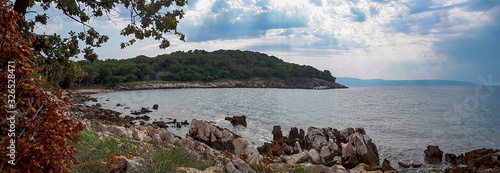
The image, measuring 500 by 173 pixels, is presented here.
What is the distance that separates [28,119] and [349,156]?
1254cm

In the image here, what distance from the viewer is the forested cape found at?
110 meters

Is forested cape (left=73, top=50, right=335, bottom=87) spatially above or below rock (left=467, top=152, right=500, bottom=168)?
above

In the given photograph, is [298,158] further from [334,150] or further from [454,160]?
[454,160]

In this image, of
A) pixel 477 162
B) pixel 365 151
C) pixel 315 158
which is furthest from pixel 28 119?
pixel 477 162

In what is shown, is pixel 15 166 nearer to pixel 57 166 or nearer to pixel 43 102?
pixel 57 166

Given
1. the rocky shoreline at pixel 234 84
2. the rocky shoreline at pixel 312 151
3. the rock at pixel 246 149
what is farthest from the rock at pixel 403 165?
the rocky shoreline at pixel 234 84

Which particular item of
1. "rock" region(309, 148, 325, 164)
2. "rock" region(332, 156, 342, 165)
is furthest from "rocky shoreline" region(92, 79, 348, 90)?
"rock" region(309, 148, 325, 164)

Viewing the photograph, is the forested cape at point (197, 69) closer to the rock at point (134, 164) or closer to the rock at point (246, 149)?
the rock at point (246, 149)

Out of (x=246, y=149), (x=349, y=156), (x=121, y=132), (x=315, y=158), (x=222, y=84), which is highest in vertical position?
(x=121, y=132)

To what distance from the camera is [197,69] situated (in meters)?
142

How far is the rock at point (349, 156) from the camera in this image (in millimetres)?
13175

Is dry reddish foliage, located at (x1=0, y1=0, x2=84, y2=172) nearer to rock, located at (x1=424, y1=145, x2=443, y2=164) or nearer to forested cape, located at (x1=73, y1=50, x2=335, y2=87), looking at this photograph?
rock, located at (x1=424, y1=145, x2=443, y2=164)

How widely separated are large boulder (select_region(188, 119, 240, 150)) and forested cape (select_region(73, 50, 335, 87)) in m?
83.5

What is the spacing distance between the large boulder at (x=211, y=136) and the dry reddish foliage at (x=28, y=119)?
12154 mm
